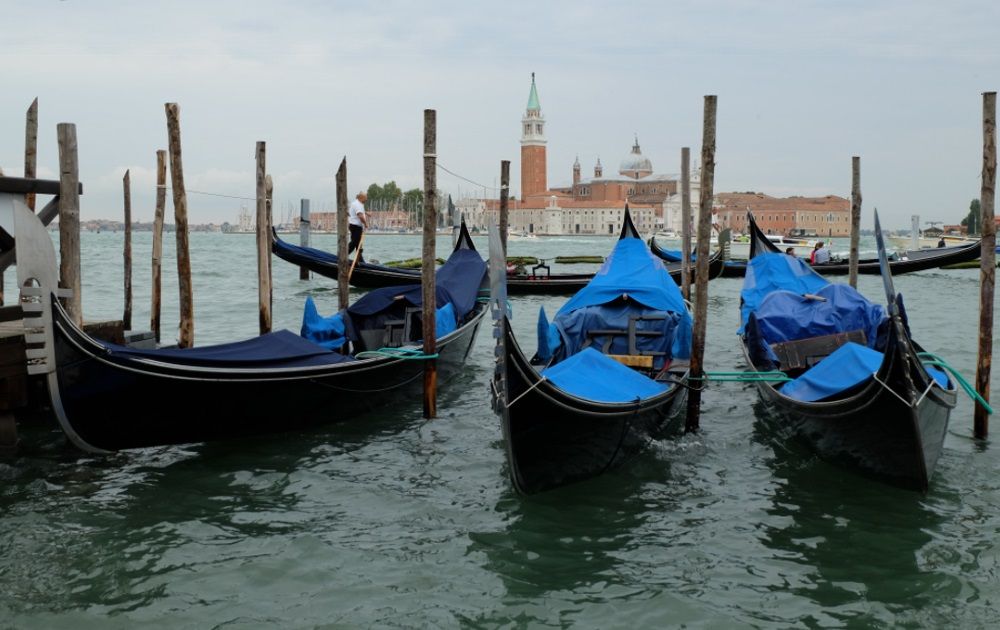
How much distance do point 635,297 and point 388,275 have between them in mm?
7266

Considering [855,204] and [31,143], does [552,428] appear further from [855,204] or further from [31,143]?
[855,204]

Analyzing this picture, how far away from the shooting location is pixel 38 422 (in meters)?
4.94

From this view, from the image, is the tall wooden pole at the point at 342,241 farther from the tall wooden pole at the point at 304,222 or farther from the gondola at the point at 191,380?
the tall wooden pole at the point at 304,222

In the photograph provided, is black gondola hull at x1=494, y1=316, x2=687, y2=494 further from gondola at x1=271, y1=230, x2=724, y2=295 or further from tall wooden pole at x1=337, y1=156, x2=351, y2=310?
gondola at x1=271, y1=230, x2=724, y2=295

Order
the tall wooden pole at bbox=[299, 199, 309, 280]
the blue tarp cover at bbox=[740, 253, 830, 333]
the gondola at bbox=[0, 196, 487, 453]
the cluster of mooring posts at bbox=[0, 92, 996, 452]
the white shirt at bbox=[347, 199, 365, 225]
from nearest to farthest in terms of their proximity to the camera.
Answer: the gondola at bbox=[0, 196, 487, 453]
the cluster of mooring posts at bbox=[0, 92, 996, 452]
the blue tarp cover at bbox=[740, 253, 830, 333]
the white shirt at bbox=[347, 199, 365, 225]
the tall wooden pole at bbox=[299, 199, 309, 280]

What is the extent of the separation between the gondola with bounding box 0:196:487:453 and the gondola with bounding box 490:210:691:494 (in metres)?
0.94

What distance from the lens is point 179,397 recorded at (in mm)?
4227

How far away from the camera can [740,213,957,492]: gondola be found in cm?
371

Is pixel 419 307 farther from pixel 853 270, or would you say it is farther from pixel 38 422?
pixel 853 270

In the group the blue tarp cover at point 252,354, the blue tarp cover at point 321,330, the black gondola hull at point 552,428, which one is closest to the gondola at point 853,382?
the black gondola hull at point 552,428

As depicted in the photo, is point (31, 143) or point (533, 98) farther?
point (533, 98)

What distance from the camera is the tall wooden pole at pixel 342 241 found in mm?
6941

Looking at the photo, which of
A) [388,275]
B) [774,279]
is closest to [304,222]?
[388,275]

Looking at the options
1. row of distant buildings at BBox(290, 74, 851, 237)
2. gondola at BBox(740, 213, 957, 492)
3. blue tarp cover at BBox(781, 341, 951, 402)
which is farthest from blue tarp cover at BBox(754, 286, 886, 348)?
row of distant buildings at BBox(290, 74, 851, 237)
